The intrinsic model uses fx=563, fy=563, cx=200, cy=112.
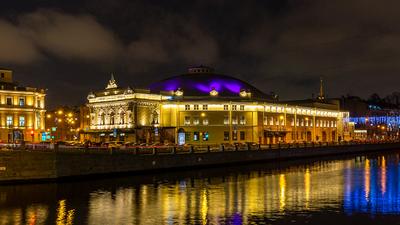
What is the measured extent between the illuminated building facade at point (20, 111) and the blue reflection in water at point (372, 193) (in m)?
70.2

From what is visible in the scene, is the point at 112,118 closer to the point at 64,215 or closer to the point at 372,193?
the point at 372,193

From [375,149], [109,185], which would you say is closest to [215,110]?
[375,149]

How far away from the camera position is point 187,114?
135500 millimetres

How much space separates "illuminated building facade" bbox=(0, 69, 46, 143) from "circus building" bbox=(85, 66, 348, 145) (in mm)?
15633

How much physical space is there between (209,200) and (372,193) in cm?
1740

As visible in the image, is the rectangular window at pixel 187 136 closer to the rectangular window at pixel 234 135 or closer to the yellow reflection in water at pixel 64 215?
the rectangular window at pixel 234 135

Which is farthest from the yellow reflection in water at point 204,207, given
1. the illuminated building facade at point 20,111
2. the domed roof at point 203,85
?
the domed roof at point 203,85

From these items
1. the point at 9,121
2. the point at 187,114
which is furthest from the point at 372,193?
the point at 9,121

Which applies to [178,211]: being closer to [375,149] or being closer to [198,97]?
[198,97]

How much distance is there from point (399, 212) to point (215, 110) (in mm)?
91737

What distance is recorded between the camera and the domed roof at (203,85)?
14462cm

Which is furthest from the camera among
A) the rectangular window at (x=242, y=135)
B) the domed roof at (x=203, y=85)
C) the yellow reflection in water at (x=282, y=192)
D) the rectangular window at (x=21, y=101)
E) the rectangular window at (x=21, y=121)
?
the domed roof at (x=203, y=85)

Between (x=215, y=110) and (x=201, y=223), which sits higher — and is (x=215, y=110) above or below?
above

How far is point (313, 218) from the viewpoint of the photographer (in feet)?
141
